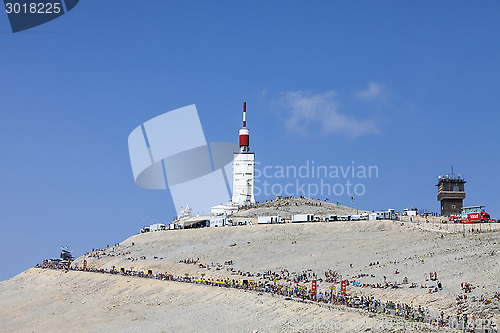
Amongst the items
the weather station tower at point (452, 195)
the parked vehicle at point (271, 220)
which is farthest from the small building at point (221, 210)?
the weather station tower at point (452, 195)

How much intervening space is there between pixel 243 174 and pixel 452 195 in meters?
42.7

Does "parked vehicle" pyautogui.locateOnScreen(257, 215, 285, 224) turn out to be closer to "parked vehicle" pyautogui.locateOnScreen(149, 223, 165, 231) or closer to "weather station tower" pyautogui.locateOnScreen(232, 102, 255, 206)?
"parked vehicle" pyautogui.locateOnScreen(149, 223, 165, 231)

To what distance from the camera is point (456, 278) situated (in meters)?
45.5

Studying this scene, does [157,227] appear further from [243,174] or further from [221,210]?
[243,174]

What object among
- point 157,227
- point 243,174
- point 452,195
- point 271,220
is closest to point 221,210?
point 243,174

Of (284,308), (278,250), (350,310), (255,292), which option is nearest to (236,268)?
(278,250)

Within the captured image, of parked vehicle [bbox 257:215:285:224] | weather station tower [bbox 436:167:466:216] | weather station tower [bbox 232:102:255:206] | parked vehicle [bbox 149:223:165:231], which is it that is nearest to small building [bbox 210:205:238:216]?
weather station tower [bbox 232:102:255:206]

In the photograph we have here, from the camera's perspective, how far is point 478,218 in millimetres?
67875

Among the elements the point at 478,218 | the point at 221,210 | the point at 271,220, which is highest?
the point at 221,210

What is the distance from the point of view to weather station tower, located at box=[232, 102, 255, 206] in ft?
368

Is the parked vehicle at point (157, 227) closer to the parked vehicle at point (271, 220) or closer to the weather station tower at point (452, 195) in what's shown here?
the parked vehicle at point (271, 220)

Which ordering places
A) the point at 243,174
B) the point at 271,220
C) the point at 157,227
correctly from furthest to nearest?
the point at 243,174 < the point at 157,227 < the point at 271,220

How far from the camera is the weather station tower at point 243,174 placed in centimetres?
11231

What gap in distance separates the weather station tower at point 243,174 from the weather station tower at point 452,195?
39.9m
